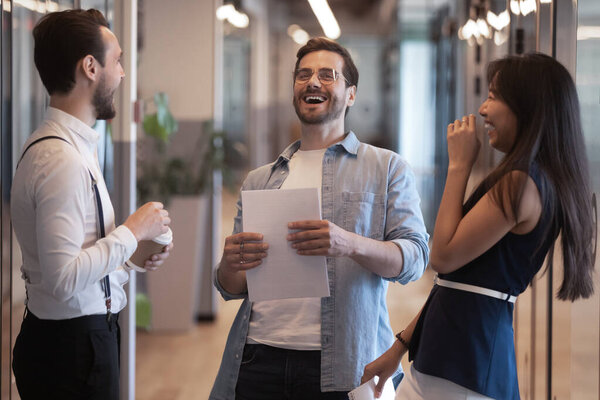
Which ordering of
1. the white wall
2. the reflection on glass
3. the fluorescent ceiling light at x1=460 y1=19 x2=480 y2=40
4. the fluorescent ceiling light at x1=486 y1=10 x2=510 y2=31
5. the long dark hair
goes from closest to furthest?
the long dark hair, the reflection on glass, the fluorescent ceiling light at x1=486 y1=10 x2=510 y2=31, the fluorescent ceiling light at x1=460 y1=19 x2=480 y2=40, the white wall

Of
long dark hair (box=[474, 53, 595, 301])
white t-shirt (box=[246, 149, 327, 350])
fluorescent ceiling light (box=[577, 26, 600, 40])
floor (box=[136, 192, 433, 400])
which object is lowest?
floor (box=[136, 192, 433, 400])

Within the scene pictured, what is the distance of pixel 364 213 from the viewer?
1.86m

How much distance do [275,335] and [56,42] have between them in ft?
3.04

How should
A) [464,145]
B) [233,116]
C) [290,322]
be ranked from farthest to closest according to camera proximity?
[233,116] → [290,322] → [464,145]

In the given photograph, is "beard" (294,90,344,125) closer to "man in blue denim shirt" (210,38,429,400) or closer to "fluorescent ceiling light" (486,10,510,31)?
"man in blue denim shirt" (210,38,429,400)

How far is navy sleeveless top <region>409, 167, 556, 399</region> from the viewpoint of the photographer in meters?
1.53

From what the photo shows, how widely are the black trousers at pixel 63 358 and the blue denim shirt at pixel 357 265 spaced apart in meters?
0.34

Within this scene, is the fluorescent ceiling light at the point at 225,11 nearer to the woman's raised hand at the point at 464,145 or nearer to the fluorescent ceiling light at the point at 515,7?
the fluorescent ceiling light at the point at 515,7

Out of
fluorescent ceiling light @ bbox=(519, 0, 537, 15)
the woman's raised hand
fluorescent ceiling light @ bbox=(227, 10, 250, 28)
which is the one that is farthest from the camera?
fluorescent ceiling light @ bbox=(227, 10, 250, 28)

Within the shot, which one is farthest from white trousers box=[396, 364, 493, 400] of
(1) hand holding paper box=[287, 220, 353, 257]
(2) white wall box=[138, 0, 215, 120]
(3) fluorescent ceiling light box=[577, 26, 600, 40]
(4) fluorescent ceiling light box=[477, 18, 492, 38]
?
(2) white wall box=[138, 0, 215, 120]

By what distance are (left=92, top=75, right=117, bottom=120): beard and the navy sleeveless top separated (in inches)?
39.1

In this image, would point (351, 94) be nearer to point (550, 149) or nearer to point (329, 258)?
point (329, 258)

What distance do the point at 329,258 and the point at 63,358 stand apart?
72cm

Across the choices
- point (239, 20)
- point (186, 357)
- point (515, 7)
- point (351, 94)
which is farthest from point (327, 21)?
point (351, 94)
